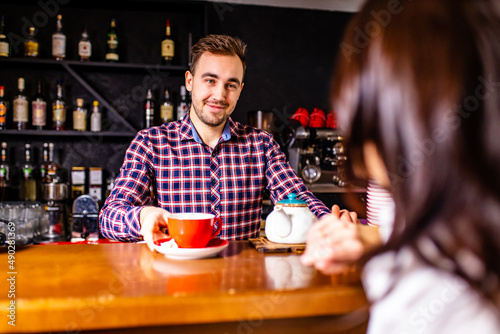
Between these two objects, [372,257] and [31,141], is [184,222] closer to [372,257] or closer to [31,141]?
[372,257]

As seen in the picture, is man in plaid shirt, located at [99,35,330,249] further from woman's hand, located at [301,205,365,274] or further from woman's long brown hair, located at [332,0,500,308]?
woman's long brown hair, located at [332,0,500,308]

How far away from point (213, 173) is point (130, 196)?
409mm

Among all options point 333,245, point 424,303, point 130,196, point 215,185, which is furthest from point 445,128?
point 215,185

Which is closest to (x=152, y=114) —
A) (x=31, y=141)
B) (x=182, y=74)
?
(x=182, y=74)

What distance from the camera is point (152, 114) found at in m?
3.13

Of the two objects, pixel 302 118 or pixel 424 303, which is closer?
pixel 424 303

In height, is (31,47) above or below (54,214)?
above

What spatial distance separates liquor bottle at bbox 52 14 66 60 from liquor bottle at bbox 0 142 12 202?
2.40 feet

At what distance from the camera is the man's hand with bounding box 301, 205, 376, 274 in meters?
0.71

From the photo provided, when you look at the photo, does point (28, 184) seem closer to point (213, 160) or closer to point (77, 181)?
point (77, 181)

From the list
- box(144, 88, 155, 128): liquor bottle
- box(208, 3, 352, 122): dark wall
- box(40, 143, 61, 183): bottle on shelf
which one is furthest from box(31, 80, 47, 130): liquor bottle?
box(208, 3, 352, 122): dark wall

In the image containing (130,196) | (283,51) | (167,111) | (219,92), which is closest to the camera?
(130,196)

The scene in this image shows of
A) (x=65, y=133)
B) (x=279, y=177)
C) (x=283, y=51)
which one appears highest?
(x=283, y=51)

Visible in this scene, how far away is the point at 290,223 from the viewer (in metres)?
1.18
